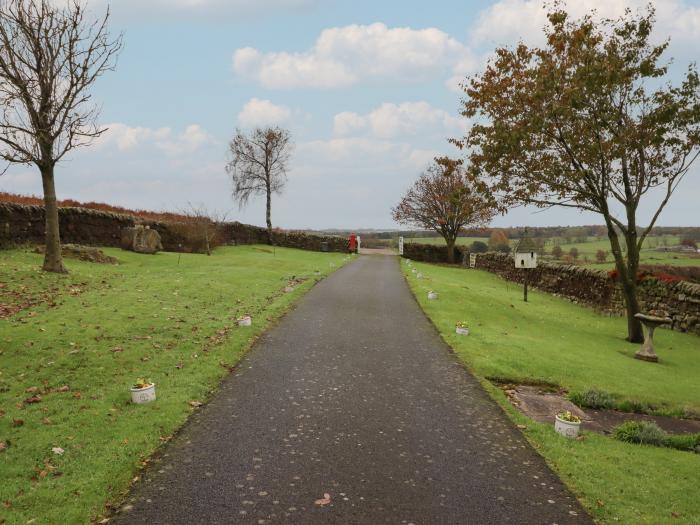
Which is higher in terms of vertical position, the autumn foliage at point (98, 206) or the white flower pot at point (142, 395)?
the autumn foliage at point (98, 206)

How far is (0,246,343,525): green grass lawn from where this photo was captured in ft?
17.8

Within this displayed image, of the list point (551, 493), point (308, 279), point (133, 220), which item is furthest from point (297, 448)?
point (133, 220)

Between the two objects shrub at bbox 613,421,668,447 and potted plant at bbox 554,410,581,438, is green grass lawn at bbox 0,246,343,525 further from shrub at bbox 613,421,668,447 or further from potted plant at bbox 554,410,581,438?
shrub at bbox 613,421,668,447

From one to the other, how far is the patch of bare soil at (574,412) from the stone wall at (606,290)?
14330mm

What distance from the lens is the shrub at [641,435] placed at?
771cm

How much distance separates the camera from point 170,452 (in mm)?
6148

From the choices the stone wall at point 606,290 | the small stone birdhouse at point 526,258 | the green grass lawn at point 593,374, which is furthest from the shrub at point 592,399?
the small stone birdhouse at point 526,258

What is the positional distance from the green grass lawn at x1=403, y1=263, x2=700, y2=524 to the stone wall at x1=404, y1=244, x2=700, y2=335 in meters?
0.98

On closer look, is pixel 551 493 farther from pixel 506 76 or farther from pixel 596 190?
pixel 506 76

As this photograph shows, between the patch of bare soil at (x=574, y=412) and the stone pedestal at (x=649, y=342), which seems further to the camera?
the stone pedestal at (x=649, y=342)

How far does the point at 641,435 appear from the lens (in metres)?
7.70

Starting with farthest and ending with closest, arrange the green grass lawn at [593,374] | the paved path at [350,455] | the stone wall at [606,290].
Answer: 1. the stone wall at [606,290]
2. the green grass lawn at [593,374]
3. the paved path at [350,455]

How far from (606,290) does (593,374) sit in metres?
16.3

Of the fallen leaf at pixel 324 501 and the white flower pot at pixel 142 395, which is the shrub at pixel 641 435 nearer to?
the fallen leaf at pixel 324 501
